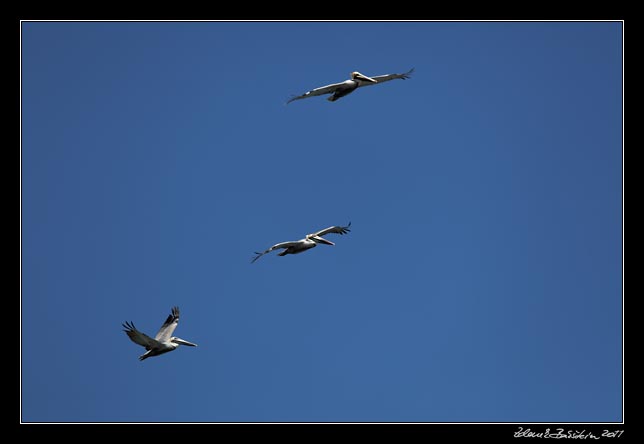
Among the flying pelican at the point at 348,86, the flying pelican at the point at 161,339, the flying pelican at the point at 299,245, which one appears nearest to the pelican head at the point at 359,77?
the flying pelican at the point at 348,86

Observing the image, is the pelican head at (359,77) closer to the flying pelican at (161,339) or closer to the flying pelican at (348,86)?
the flying pelican at (348,86)

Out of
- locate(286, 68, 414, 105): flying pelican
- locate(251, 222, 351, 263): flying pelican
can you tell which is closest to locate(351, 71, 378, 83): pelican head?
locate(286, 68, 414, 105): flying pelican

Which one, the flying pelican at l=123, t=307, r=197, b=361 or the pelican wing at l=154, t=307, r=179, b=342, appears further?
the pelican wing at l=154, t=307, r=179, b=342

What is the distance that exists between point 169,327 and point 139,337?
318 cm

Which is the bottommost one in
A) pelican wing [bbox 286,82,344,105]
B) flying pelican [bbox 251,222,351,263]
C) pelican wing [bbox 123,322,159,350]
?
pelican wing [bbox 123,322,159,350]

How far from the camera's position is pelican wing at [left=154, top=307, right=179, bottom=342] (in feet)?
111

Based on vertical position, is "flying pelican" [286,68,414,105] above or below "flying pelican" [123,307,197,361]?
above

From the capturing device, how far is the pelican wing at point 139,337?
30.5 meters

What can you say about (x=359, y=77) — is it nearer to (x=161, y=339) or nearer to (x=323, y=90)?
(x=323, y=90)

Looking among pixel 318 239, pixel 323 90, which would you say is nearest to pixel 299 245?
pixel 318 239

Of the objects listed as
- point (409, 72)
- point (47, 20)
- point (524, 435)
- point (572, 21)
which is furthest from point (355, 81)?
point (524, 435)

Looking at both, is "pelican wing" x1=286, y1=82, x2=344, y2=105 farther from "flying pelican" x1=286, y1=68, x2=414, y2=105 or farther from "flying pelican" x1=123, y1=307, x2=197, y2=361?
"flying pelican" x1=123, y1=307, x2=197, y2=361

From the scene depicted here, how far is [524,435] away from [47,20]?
1791cm

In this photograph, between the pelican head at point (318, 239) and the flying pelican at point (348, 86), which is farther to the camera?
the pelican head at point (318, 239)
